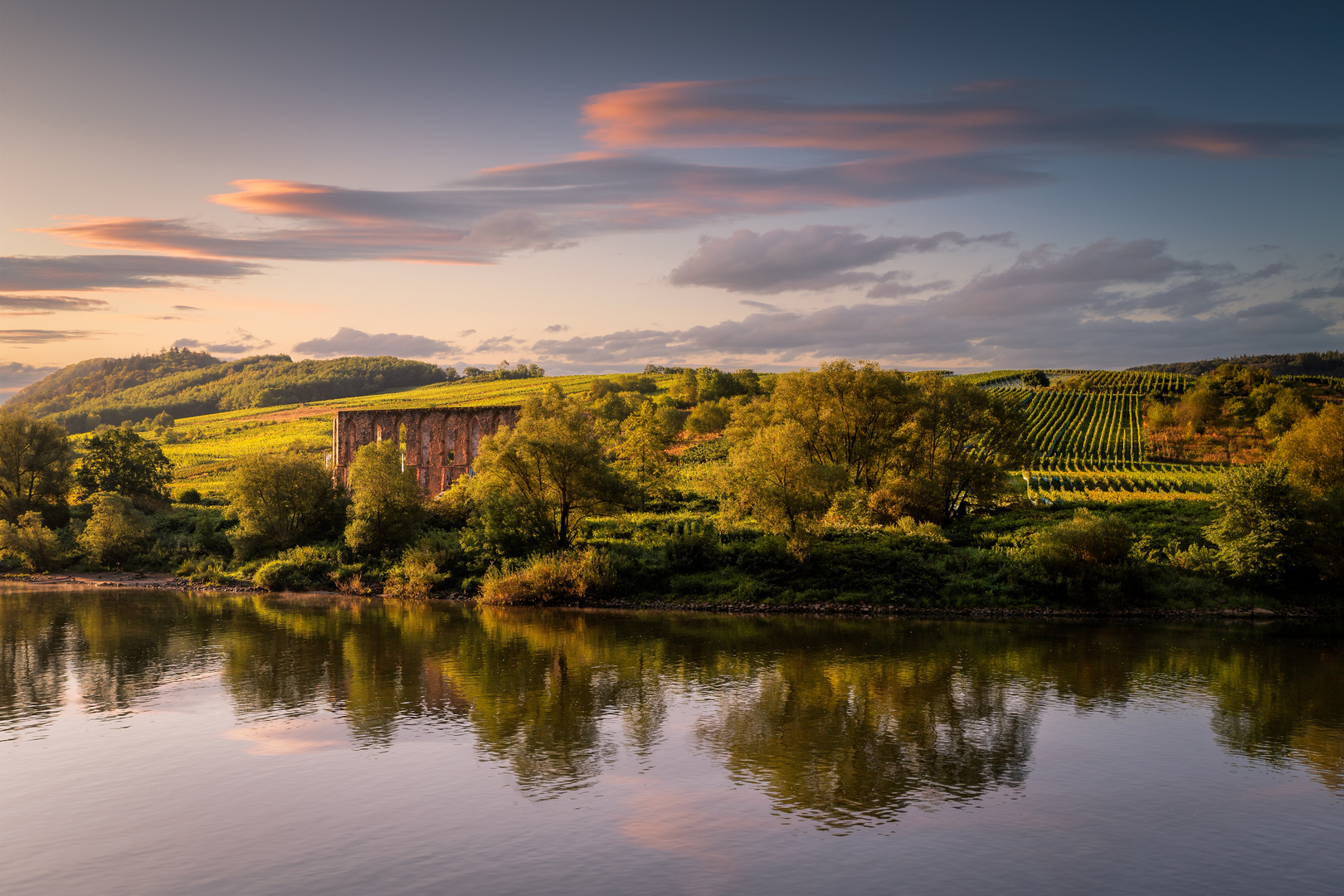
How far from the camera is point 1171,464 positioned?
257 feet

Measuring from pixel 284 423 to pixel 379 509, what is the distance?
76.6m

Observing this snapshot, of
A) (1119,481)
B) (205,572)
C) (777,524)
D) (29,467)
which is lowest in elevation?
(205,572)

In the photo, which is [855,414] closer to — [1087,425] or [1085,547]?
[1085,547]

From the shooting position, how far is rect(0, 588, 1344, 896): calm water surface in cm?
1541

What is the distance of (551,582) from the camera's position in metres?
44.9

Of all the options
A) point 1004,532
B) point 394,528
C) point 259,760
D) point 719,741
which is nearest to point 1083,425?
point 1004,532

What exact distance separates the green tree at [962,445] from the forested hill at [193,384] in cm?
11681

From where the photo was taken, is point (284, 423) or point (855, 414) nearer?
point (855, 414)

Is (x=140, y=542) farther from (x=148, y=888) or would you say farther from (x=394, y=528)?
(x=148, y=888)

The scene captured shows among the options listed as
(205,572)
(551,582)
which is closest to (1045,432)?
(551,582)

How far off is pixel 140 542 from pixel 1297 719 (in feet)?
196

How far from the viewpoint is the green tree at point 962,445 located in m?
50.0

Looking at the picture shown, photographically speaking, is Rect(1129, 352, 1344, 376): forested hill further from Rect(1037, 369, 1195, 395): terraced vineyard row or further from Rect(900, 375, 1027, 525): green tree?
Rect(900, 375, 1027, 525): green tree

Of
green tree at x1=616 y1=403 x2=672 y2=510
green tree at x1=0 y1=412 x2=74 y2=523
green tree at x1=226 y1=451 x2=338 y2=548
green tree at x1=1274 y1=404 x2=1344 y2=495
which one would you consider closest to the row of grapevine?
green tree at x1=1274 y1=404 x2=1344 y2=495
